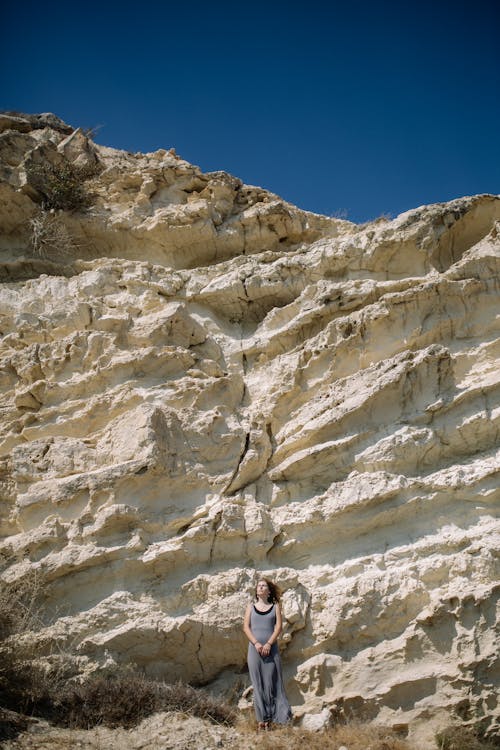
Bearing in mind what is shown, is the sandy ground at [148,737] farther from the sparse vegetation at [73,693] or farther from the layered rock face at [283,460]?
the layered rock face at [283,460]

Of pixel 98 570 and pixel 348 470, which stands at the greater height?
pixel 348 470

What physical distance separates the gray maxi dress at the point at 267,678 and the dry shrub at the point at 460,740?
57.4 inches

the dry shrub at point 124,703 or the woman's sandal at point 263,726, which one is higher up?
the dry shrub at point 124,703

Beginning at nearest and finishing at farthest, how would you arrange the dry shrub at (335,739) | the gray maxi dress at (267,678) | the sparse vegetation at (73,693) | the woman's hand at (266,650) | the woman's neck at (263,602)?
the dry shrub at (335,739) → the sparse vegetation at (73,693) → the gray maxi dress at (267,678) → the woman's hand at (266,650) → the woman's neck at (263,602)

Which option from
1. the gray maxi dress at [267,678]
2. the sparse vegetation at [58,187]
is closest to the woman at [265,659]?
the gray maxi dress at [267,678]

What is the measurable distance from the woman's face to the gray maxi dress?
0.15 meters

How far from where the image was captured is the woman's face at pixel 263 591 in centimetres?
592

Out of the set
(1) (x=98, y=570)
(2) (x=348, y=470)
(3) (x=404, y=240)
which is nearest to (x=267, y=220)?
(3) (x=404, y=240)

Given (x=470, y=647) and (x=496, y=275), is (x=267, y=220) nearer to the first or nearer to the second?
(x=496, y=275)

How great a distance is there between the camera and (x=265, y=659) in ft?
18.5

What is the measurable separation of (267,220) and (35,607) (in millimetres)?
8001

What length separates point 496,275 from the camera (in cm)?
807

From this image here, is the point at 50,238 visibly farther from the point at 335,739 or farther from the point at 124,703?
the point at 335,739

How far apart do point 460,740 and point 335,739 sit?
1159mm
